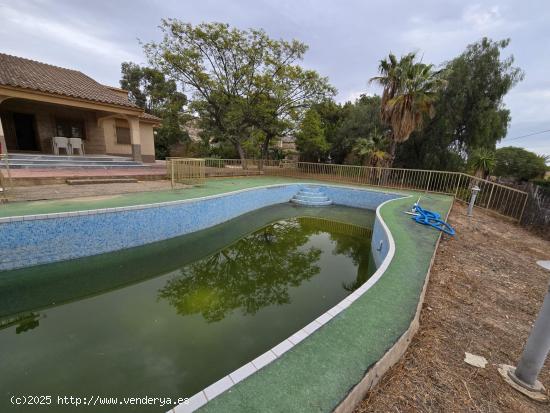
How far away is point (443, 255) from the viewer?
4465mm

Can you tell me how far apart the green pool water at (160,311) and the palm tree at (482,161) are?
10733mm

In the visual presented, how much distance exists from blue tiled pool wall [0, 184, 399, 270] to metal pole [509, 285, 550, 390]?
11.1 ft

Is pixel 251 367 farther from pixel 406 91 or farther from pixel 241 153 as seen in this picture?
pixel 241 153

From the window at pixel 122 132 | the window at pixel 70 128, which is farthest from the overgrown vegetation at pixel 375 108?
the window at pixel 70 128

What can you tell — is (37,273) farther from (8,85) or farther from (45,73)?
(45,73)

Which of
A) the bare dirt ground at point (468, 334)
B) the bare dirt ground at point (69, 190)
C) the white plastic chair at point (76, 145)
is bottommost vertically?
the bare dirt ground at point (468, 334)

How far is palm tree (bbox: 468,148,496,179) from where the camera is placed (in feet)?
Answer: 39.6

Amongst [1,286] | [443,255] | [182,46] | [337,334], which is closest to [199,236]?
[1,286]

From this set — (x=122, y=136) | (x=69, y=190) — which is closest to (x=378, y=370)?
(x=69, y=190)

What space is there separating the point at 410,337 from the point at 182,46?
595 inches

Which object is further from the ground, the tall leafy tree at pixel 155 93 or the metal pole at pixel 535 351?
the tall leafy tree at pixel 155 93

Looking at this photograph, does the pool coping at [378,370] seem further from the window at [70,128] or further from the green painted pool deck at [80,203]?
the window at [70,128]

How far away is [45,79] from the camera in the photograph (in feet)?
31.1

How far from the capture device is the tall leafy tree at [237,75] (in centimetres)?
1196
